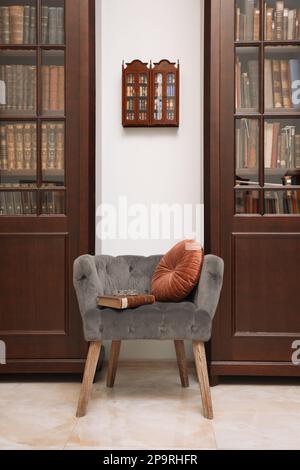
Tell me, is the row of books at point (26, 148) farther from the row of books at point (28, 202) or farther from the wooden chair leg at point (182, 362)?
the wooden chair leg at point (182, 362)

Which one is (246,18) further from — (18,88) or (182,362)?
(182,362)

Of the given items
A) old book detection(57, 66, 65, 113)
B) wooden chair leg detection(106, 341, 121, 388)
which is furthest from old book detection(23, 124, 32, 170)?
wooden chair leg detection(106, 341, 121, 388)

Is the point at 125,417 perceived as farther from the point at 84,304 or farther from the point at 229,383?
the point at 229,383

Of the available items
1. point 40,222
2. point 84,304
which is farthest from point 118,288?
point 40,222

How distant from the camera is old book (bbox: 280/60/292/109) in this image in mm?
2902

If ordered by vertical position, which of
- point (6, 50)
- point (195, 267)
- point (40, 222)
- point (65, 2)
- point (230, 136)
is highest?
point (65, 2)

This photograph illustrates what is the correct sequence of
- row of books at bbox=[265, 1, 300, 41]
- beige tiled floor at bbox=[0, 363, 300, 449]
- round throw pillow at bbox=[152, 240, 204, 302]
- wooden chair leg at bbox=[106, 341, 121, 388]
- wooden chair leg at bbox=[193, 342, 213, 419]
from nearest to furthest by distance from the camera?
beige tiled floor at bbox=[0, 363, 300, 449] < wooden chair leg at bbox=[193, 342, 213, 419] < round throw pillow at bbox=[152, 240, 204, 302] < wooden chair leg at bbox=[106, 341, 121, 388] < row of books at bbox=[265, 1, 300, 41]

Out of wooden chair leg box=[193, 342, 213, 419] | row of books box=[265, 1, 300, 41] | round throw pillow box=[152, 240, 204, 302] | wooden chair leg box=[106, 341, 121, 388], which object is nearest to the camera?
wooden chair leg box=[193, 342, 213, 419]

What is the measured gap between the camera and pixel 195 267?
2.55m

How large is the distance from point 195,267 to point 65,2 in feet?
5.28

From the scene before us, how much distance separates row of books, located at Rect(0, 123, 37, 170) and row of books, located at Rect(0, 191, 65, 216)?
0.50 feet

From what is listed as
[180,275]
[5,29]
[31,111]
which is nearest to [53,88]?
[31,111]

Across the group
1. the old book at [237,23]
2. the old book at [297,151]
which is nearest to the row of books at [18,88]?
the old book at [237,23]

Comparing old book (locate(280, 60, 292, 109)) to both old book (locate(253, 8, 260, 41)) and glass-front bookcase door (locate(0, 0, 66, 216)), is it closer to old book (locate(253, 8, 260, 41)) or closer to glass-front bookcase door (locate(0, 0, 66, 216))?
old book (locate(253, 8, 260, 41))
